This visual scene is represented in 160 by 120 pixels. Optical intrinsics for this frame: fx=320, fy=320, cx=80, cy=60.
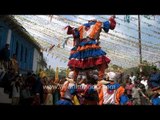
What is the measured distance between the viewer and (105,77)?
5.49 metres

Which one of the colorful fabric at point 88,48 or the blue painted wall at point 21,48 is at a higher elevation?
the blue painted wall at point 21,48

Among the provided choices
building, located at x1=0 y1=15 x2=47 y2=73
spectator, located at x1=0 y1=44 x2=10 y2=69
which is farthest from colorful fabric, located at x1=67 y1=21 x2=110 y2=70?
building, located at x1=0 y1=15 x2=47 y2=73

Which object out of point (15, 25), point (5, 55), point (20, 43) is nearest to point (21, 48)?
point (20, 43)

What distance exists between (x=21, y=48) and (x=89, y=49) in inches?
391

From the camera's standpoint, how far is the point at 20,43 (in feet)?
47.1

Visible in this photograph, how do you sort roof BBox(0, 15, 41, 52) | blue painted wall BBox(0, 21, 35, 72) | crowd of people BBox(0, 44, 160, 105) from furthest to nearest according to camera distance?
blue painted wall BBox(0, 21, 35, 72) < roof BBox(0, 15, 41, 52) < crowd of people BBox(0, 44, 160, 105)

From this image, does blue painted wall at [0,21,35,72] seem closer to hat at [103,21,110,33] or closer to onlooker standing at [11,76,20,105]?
onlooker standing at [11,76,20,105]

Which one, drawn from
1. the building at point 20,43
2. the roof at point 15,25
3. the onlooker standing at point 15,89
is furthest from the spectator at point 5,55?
the roof at point 15,25

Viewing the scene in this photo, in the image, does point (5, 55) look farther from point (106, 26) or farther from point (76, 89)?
point (76, 89)

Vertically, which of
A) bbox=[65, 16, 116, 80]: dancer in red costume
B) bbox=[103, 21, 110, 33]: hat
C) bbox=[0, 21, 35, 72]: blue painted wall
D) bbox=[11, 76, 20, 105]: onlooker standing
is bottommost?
bbox=[11, 76, 20, 105]: onlooker standing

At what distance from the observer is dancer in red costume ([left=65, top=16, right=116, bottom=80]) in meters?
5.38

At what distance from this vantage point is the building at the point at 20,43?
Answer: 11.5m

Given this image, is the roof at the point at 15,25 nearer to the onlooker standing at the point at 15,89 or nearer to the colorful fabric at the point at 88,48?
the onlooker standing at the point at 15,89
